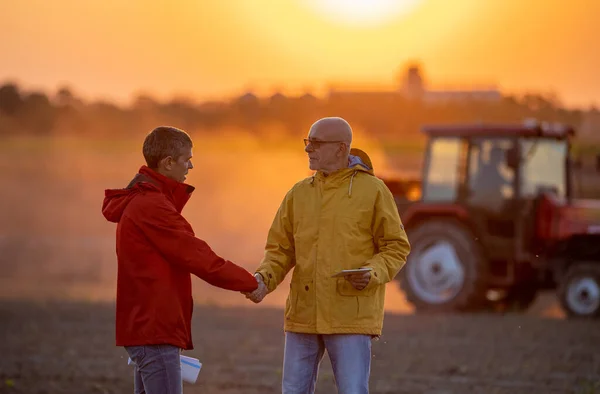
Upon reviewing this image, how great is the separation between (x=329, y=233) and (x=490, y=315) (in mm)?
9455

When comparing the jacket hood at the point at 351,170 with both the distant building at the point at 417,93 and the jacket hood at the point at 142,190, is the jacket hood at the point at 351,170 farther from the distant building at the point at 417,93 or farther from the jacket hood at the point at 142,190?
the distant building at the point at 417,93

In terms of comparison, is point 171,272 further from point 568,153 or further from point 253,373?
point 568,153

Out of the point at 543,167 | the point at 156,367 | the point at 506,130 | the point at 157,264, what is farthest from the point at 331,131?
the point at 543,167

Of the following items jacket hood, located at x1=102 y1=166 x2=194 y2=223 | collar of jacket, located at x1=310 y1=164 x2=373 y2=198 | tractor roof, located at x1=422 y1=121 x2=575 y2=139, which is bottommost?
jacket hood, located at x1=102 y1=166 x2=194 y2=223

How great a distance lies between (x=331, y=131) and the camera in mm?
5676

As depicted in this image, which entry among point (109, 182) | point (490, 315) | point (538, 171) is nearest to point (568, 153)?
point (538, 171)

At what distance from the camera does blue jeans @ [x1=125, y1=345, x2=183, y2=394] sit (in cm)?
524

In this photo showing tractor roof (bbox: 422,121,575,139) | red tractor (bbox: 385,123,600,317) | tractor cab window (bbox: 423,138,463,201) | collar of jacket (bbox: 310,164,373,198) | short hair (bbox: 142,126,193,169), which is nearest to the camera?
short hair (bbox: 142,126,193,169)

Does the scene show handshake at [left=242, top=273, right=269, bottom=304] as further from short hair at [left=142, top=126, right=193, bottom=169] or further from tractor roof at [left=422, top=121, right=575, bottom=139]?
tractor roof at [left=422, top=121, right=575, bottom=139]

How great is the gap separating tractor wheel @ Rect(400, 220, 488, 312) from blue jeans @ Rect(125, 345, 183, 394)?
9945 mm

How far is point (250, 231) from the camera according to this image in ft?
156

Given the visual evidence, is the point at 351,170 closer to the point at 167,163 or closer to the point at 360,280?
the point at 360,280

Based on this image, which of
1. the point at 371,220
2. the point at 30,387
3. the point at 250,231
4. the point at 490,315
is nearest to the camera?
the point at 371,220

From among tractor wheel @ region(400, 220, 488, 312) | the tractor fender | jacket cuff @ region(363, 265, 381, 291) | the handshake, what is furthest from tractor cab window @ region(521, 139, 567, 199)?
jacket cuff @ region(363, 265, 381, 291)
